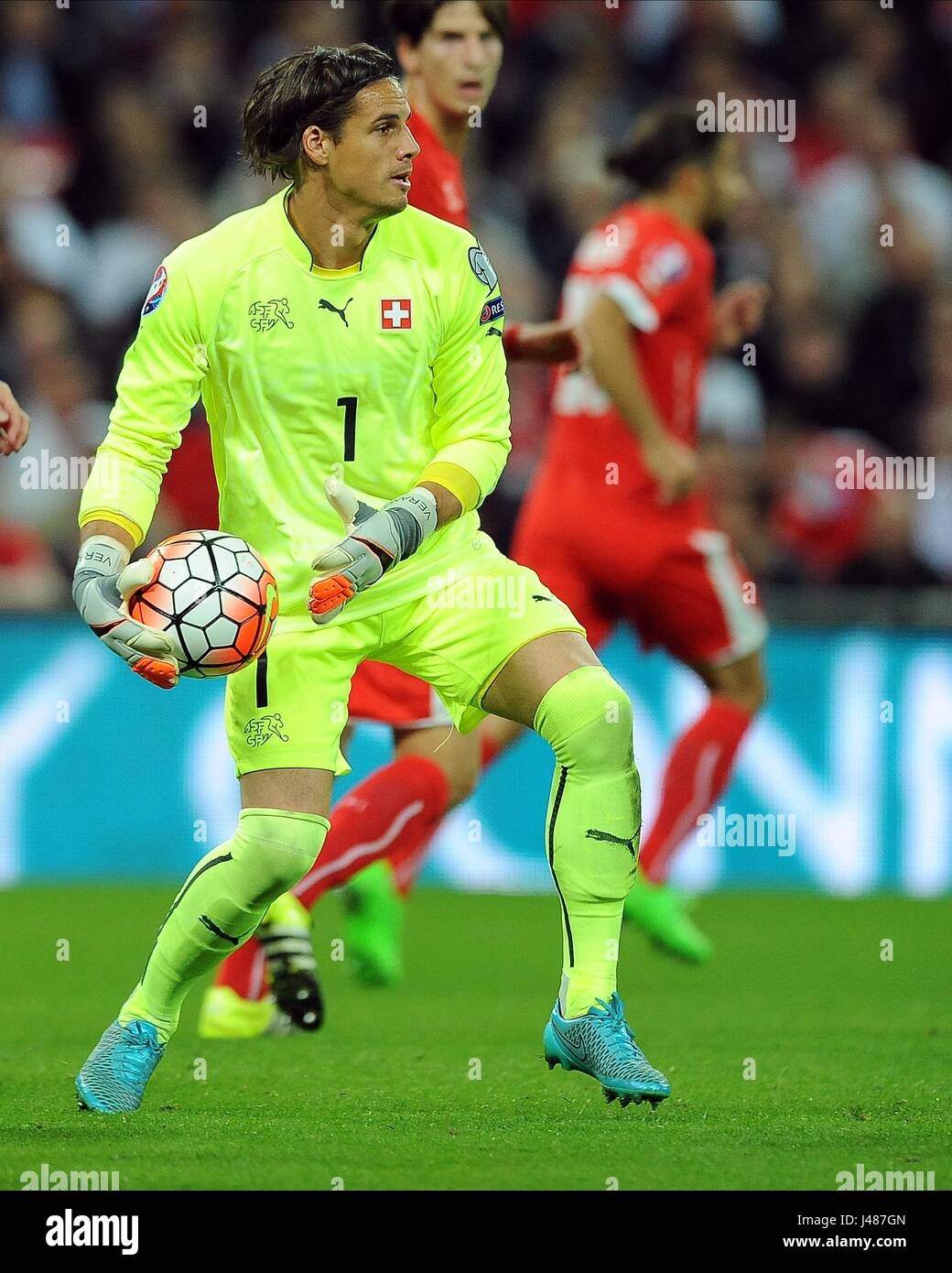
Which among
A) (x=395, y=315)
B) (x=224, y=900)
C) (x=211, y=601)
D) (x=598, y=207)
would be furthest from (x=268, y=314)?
(x=598, y=207)

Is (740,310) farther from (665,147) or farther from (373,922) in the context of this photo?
(373,922)

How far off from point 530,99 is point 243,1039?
27.3 feet

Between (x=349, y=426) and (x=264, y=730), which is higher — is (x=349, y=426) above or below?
above

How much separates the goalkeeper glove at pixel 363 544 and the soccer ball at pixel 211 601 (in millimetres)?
116

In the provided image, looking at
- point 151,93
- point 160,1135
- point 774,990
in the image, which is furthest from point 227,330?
point 151,93

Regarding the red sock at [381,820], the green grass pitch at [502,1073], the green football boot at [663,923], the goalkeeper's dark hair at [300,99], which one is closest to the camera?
the green grass pitch at [502,1073]

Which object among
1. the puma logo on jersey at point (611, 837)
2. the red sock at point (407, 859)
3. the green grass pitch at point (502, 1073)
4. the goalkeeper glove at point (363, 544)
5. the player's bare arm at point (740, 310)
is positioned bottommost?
the green grass pitch at point (502, 1073)

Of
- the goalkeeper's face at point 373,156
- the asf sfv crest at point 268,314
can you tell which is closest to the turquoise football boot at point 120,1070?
the asf sfv crest at point 268,314

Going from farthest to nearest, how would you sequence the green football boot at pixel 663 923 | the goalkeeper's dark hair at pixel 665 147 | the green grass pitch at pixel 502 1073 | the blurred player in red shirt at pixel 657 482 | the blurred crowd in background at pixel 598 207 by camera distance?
the blurred crowd in background at pixel 598 207, the goalkeeper's dark hair at pixel 665 147, the blurred player in red shirt at pixel 657 482, the green football boot at pixel 663 923, the green grass pitch at pixel 502 1073

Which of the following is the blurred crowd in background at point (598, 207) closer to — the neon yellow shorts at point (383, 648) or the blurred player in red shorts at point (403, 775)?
the blurred player in red shorts at point (403, 775)

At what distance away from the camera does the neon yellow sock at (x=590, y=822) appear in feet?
15.0

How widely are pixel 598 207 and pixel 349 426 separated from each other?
753 centimetres

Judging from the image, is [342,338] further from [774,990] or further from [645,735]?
[645,735]

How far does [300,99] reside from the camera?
15.4 ft
